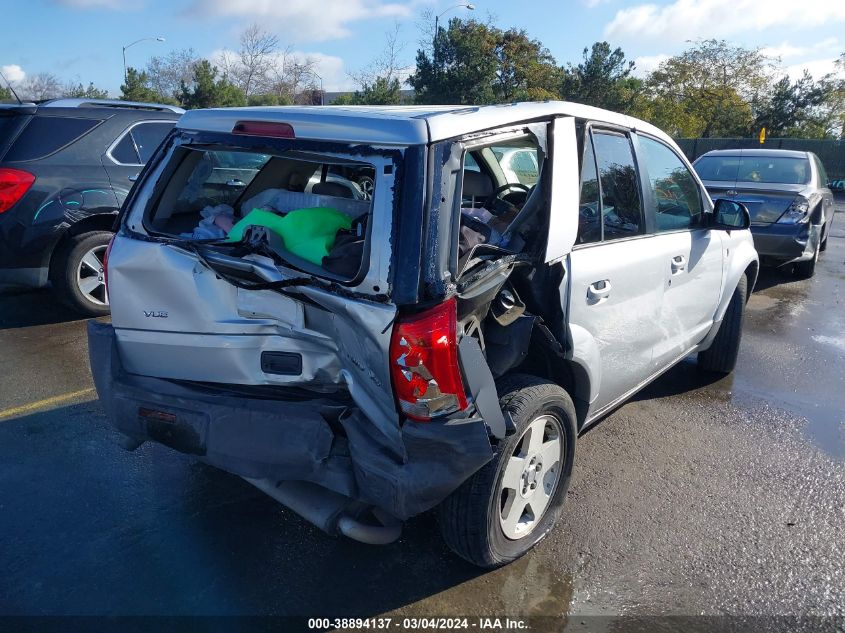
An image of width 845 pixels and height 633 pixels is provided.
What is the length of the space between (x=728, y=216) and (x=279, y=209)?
289 centimetres

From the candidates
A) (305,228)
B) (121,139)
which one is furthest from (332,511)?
(121,139)

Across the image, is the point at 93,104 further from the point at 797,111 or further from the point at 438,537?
the point at 797,111

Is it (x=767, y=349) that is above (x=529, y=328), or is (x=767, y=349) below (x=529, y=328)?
below

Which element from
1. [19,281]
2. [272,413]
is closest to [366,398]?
A: [272,413]

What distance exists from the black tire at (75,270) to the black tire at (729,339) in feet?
16.6

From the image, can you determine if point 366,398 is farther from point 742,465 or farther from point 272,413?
point 742,465

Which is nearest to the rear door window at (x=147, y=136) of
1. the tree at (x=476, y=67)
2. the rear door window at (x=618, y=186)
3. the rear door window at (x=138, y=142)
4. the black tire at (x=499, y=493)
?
the rear door window at (x=138, y=142)

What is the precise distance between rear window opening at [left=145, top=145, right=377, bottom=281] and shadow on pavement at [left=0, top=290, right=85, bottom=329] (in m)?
3.03

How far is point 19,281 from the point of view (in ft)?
19.1

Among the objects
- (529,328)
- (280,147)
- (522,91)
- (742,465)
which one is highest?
(522,91)

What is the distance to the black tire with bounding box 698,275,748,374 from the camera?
16.4ft

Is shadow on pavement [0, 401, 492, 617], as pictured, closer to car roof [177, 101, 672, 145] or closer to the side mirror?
car roof [177, 101, 672, 145]

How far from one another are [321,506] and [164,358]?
0.94 metres

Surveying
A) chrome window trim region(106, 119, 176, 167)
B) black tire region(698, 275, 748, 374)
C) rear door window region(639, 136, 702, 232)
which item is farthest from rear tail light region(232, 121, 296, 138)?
chrome window trim region(106, 119, 176, 167)
